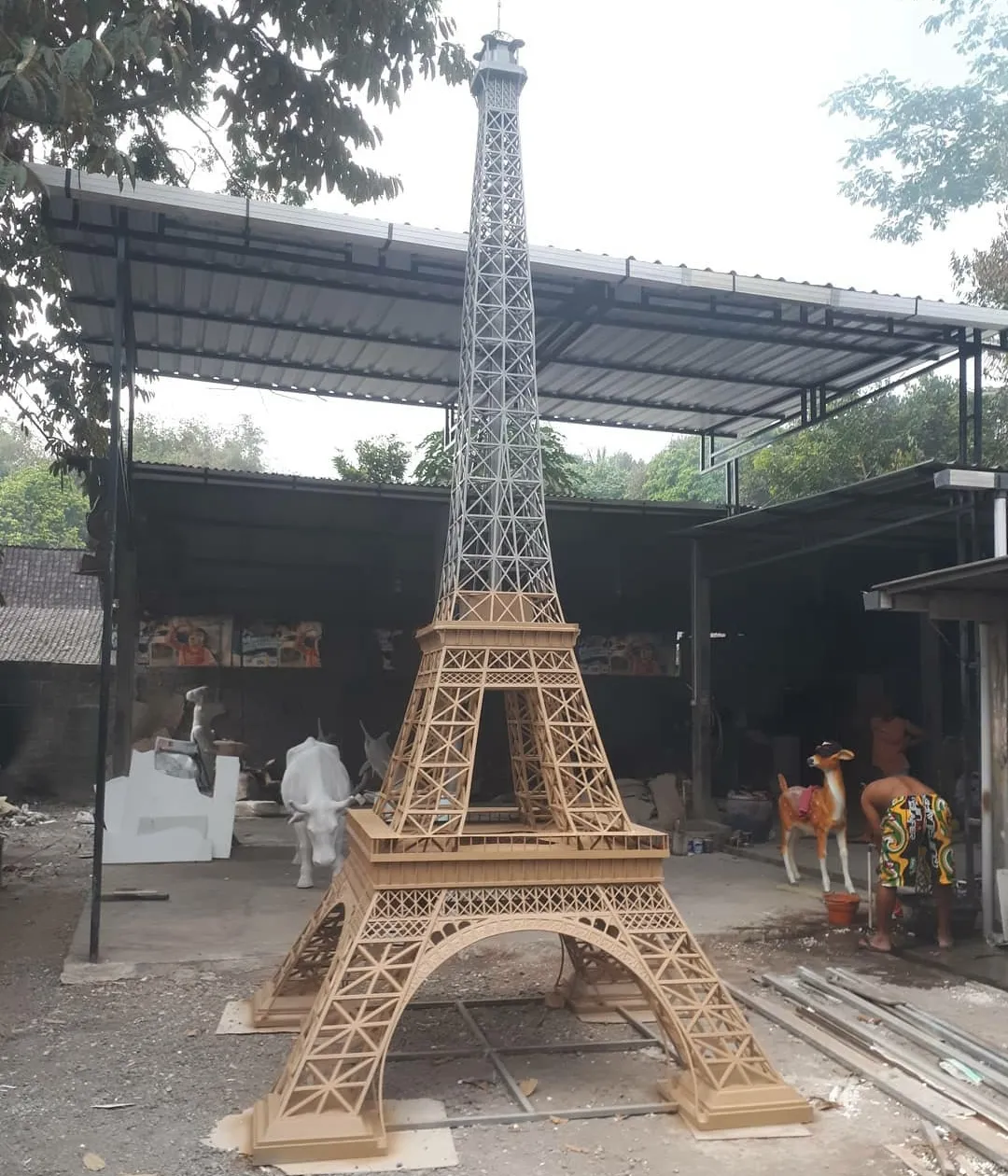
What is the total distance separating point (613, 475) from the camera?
50.7 m

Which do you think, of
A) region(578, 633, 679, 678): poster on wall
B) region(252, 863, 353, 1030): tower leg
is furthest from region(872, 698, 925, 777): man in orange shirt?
region(252, 863, 353, 1030): tower leg

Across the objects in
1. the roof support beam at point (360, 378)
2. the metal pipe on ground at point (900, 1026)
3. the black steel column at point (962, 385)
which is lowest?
the metal pipe on ground at point (900, 1026)

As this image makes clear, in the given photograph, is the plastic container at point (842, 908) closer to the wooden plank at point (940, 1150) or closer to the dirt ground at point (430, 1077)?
the dirt ground at point (430, 1077)

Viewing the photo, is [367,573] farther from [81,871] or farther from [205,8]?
[205,8]

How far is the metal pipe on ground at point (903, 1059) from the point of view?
5227 mm

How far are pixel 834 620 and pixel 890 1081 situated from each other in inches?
614

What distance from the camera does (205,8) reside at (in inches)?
307

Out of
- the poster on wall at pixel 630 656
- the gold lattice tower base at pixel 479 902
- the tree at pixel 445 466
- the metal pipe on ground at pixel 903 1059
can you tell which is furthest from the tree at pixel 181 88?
the tree at pixel 445 466

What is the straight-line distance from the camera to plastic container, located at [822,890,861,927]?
373 inches

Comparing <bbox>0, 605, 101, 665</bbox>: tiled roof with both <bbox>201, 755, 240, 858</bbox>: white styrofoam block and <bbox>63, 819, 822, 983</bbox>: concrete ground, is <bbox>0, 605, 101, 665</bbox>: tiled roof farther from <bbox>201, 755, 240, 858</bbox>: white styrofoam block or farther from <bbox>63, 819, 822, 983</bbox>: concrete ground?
<bbox>63, 819, 822, 983</bbox>: concrete ground

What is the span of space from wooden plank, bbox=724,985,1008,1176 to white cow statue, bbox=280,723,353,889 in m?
5.04

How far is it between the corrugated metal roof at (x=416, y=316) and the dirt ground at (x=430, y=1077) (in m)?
6.00

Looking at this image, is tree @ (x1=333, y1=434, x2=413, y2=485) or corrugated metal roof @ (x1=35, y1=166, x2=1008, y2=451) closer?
corrugated metal roof @ (x1=35, y1=166, x2=1008, y2=451)

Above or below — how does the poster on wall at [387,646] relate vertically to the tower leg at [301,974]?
above
